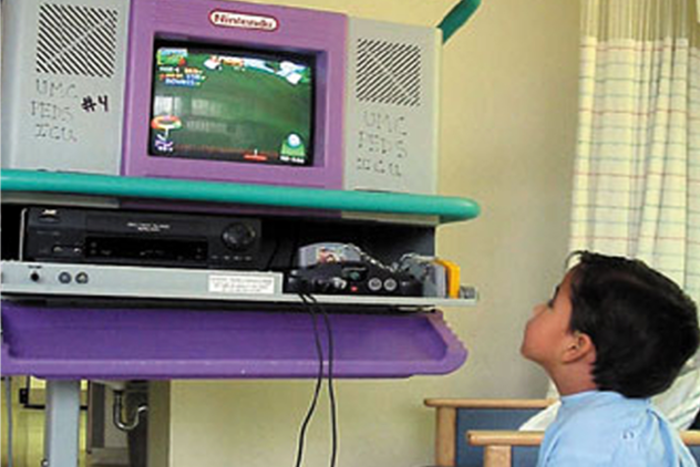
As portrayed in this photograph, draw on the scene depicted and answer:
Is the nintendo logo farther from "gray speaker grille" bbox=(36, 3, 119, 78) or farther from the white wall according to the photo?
the white wall

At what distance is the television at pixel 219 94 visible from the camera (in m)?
1.70

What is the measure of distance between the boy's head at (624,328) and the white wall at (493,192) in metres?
1.41

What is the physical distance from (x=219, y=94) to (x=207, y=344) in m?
0.46

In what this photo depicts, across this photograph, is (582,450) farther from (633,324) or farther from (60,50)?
(60,50)

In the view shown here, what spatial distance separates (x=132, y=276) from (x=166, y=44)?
43 centimetres

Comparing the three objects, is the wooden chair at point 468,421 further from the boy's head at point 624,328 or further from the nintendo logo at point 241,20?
the nintendo logo at point 241,20

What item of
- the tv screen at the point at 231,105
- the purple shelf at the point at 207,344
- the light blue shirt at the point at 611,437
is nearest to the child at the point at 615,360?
the light blue shirt at the point at 611,437

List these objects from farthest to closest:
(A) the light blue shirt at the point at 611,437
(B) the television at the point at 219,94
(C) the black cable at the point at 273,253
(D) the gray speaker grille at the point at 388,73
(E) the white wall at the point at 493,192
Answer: (E) the white wall at the point at 493,192, (C) the black cable at the point at 273,253, (D) the gray speaker grille at the point at 388,73, (B) the television at the point at 219,94, (A) the light blue shirt at the point at 611,437

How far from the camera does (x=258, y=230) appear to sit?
1.82m

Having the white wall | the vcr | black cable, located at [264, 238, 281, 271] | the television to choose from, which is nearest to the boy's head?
the television

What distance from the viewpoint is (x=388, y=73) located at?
1.89m

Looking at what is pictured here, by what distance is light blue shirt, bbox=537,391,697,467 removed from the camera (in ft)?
4.45

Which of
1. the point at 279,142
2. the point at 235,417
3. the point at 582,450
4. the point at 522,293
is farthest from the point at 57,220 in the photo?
the point at 522,293

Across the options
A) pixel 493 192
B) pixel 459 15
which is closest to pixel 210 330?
pixel 459 15
